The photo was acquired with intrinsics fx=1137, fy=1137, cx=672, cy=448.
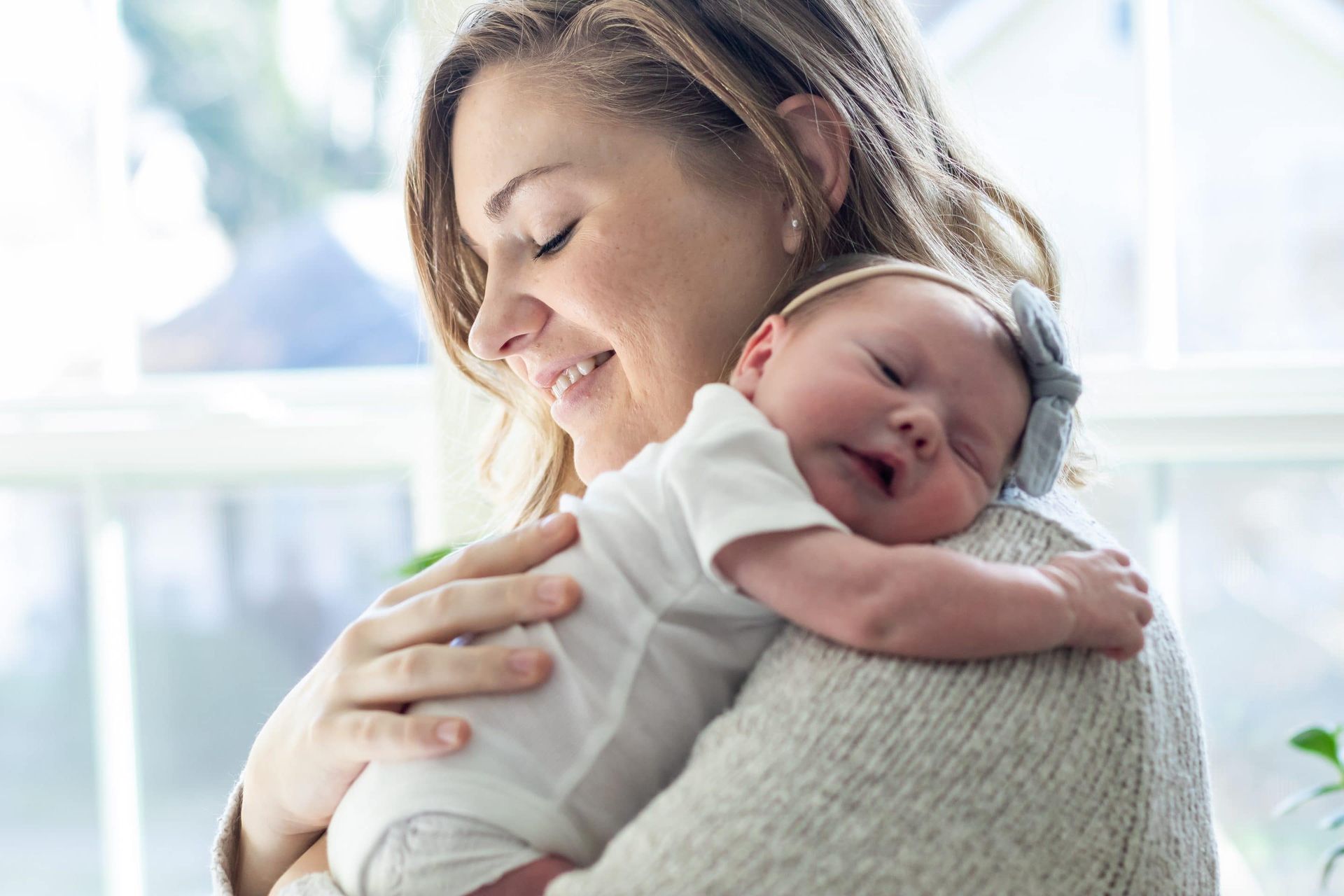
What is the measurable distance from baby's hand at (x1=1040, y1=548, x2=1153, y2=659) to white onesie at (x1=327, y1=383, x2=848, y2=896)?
18cm

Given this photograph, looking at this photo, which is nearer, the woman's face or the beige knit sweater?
the beige knit sweater

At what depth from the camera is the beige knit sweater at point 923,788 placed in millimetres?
792

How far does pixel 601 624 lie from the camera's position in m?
0.94

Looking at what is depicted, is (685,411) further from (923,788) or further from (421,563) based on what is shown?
(421,563)

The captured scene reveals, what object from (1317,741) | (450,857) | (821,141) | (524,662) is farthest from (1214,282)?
(450,857)

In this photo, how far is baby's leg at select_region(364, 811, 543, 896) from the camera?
33.9 inches

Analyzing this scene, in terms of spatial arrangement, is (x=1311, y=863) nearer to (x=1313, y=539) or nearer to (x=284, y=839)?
(x=1313, y=539)

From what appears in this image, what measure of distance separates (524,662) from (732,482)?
0.73 feet

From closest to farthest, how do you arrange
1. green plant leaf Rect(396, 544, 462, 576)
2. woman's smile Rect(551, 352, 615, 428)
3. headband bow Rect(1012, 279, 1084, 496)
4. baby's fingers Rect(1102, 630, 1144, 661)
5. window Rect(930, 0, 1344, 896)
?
baby's fingers Rect(1102, 630, 1144, 661)
headband bow Rect(1012, 279, 1084, 496)
woman's smile Rect(551, 352, 615, 428)
green plant leaf Rect(396, 544, 462, 576)
window Rect(930, 0, 1344, 896)

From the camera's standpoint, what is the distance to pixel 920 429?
95 cm

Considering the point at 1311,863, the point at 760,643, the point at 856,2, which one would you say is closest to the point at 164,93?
the point at 856,2

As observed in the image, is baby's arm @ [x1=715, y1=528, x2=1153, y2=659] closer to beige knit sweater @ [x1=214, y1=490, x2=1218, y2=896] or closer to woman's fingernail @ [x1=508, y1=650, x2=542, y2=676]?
beige knit sweater @ [x1=214, y1=490, x2=1218, y2=896]

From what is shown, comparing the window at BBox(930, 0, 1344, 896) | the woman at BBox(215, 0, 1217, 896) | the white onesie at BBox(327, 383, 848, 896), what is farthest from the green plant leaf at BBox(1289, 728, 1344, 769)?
the white onesie at BBox(327, 383, 848, 896)

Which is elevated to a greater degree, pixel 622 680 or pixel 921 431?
pixel 921 431
